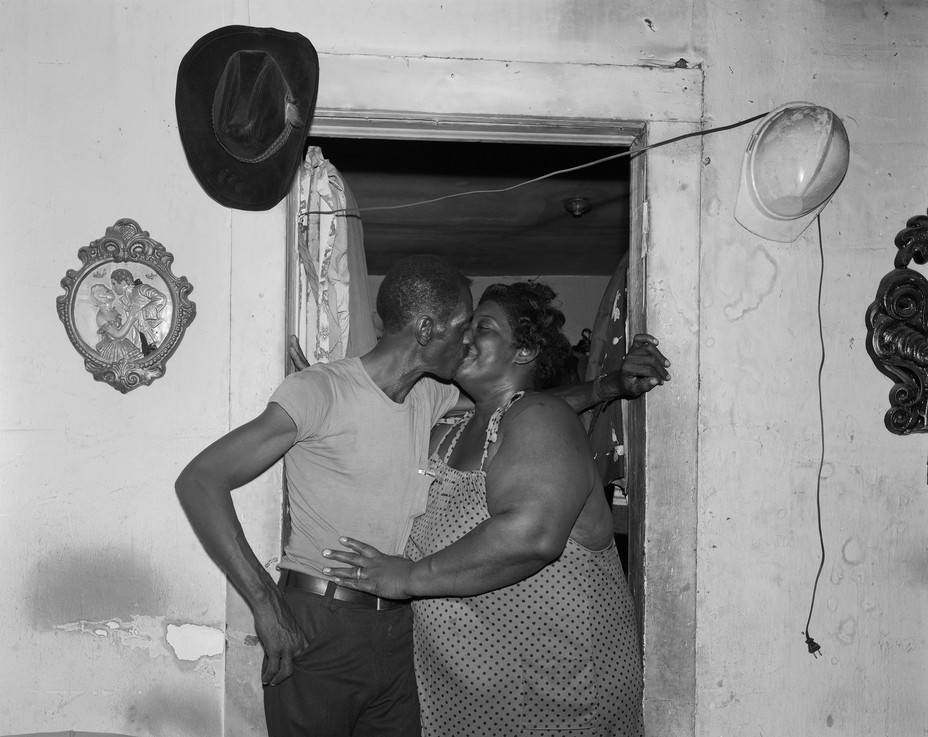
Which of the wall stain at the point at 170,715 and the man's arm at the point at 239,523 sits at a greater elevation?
the man's arm at the point at 239,523

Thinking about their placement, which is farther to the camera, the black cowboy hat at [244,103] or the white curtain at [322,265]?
the white curtain at [322,265]

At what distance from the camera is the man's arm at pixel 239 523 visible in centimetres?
225

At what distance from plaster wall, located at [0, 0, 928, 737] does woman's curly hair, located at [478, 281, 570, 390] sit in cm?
42

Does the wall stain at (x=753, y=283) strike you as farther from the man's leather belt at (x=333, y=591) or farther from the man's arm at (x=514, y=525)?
the man's leather belt at (x=333, y=591)

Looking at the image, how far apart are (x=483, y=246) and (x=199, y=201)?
4.87 m

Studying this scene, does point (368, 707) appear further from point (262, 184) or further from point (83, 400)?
point (262, 184)

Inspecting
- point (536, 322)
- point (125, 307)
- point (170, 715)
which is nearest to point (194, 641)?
point (170, 715)

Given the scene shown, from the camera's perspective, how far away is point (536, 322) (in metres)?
2.63

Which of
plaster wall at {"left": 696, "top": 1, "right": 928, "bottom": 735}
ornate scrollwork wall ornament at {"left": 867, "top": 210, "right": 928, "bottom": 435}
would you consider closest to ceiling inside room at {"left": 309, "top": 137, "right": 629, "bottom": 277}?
plaster wall at {"left": 696, "top": 1, "right": 928, "bottom": 735}

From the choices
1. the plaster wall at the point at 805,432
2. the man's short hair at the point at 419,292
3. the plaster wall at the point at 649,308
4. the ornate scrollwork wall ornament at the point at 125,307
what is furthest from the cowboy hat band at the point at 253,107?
the plaster wall at the point at 805,432

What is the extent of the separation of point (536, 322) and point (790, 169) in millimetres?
1042

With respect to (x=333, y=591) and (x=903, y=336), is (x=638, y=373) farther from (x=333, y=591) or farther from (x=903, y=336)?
(x=333, y=591)

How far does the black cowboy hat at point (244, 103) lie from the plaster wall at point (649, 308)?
5.2 inches

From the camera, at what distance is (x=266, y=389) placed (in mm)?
2834
